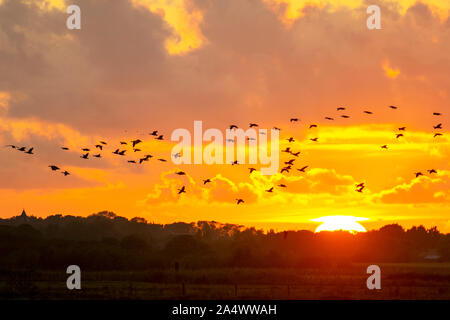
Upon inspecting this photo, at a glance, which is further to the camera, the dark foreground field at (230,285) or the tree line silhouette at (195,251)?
the tree line silhouette at (195,251)

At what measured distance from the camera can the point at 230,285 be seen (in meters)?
82.7

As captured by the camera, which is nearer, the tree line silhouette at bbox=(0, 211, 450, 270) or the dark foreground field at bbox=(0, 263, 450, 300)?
the dark foreground field at bbox=(0, 263, 450, 300)

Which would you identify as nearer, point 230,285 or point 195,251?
point 230,285

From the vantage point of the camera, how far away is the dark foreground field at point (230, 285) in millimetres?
68062

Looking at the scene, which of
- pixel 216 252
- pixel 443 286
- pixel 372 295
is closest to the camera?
pixel 372 295

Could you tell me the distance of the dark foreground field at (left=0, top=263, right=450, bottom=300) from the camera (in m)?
68.1
